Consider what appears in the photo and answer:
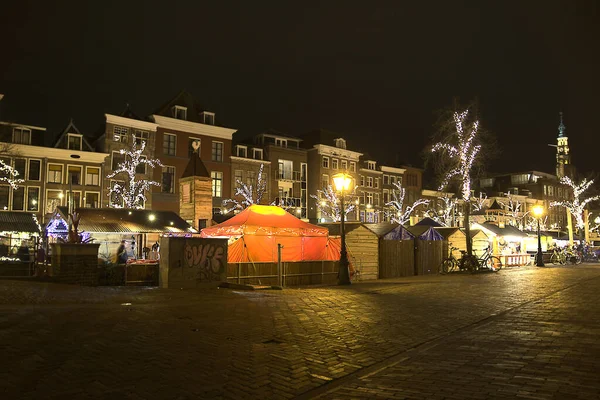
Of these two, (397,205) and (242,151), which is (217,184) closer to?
(242,151)

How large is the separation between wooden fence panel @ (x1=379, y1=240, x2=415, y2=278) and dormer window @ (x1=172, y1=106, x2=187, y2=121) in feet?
103

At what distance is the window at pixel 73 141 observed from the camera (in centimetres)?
4503

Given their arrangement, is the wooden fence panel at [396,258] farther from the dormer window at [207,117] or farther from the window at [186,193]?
the dormer window at [207,117]

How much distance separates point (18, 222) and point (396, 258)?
28.7 m

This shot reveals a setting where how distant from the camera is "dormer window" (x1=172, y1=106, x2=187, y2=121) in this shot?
5003 cm

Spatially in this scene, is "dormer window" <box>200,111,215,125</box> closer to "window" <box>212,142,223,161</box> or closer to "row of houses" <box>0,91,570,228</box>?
"row of houses" <box>0,91,570,228</box>

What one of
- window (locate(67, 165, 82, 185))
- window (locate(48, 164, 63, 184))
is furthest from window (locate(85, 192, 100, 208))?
window (locate(48, 164, 63, 184))

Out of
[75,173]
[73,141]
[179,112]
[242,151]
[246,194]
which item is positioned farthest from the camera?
[242,151]

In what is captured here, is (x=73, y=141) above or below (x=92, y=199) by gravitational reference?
above

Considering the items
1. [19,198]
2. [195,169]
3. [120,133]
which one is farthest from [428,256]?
[19,198]

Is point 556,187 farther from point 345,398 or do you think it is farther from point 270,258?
point 345,398

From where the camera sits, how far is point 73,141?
45250mm

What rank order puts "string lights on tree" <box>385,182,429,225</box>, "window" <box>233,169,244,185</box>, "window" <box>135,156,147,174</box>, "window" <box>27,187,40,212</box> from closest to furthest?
"window" <box>27,187,40,212</box> < "window" <box>135,156,147,174</box> < "window" <box>233,169,244,185</box> < "string lights on tree" <box>385,182,429,225</box>

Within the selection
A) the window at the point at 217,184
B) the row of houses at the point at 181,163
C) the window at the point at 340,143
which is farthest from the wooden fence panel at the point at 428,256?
the window at the point at 340,143
